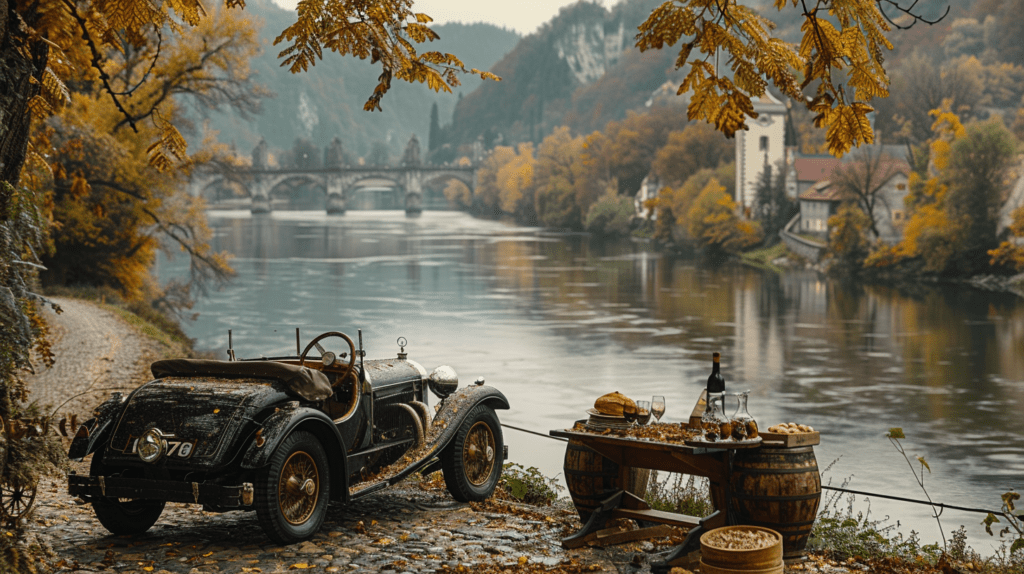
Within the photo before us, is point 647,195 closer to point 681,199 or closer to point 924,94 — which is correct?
point 681,199

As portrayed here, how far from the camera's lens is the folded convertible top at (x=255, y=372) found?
685 centimetres

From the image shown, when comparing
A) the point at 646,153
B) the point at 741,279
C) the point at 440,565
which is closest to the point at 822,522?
the point at 440,565

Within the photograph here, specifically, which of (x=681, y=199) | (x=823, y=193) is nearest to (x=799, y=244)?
(x=823, y=193)

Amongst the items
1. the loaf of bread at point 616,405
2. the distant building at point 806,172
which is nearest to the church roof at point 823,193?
the distant building at point 806,172

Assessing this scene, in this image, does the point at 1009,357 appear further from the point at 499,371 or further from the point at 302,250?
the point at 302,250

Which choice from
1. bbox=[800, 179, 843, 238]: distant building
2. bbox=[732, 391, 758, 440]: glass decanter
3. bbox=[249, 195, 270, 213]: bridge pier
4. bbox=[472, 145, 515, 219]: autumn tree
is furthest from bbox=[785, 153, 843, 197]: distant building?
bbox=[249, 195, 270, 213]: bridge pier

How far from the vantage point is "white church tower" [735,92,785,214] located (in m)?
77.9

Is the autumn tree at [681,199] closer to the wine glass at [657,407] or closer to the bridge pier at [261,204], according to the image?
the wine glass at [657,407]

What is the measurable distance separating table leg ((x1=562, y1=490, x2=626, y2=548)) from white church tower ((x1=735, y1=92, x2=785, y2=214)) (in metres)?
67.6

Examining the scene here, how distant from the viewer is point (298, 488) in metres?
6.77

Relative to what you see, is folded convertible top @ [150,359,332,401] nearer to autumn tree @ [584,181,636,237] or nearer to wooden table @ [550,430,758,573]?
wooden table @ [550,430,758,573]

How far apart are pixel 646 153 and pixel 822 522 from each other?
85782mm

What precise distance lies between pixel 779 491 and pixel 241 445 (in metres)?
3.39

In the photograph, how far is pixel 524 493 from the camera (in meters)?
10.0
